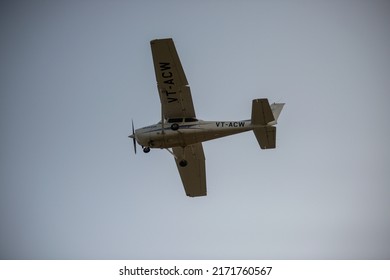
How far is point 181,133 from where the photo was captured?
15.2 meters

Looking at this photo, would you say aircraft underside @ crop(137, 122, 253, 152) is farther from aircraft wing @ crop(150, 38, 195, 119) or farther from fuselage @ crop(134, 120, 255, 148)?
aircraft wing @ crop(150, 38, 195, 119)

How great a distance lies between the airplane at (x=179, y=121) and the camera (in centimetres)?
1421

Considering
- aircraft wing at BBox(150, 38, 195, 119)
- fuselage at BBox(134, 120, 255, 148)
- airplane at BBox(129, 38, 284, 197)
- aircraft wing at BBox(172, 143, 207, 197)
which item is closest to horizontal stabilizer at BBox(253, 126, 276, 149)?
airplane at BBox(129, 38, 284, 197)

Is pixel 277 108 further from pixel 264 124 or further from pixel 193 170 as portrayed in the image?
pixel 193 170

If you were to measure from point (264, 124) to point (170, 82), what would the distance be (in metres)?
3.01

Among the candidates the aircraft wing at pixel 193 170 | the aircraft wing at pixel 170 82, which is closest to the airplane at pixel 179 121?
the aircraft wing at pixel 170 82

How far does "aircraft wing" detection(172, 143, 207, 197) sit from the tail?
10.3 ft

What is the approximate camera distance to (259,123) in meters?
14.2

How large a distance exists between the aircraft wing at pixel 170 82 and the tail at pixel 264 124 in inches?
A: 84.4

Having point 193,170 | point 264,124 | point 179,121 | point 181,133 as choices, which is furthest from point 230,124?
point 193,170
